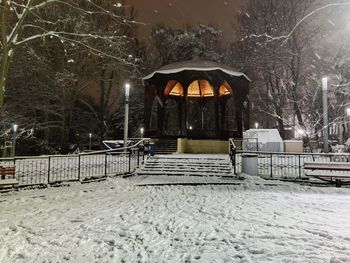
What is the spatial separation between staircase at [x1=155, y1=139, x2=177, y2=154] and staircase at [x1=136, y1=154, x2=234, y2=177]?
3.83m

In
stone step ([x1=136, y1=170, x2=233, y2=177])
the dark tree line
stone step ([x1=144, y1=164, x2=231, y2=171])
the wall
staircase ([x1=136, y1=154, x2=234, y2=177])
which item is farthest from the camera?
the dark tree line

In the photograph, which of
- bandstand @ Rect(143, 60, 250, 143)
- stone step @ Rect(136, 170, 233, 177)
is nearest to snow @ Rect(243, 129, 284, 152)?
bandstand @ Rect(143, 60, 250, 143)

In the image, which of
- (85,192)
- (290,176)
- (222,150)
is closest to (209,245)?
(85,192)

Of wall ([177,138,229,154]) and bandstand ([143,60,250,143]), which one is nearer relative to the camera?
wall ([177,138,229,154])

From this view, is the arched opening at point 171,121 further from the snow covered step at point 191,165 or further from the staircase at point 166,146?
the snow covered step at point 191,165

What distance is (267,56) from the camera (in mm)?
27688

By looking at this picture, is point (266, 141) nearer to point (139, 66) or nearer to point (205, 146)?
point (205, 146)

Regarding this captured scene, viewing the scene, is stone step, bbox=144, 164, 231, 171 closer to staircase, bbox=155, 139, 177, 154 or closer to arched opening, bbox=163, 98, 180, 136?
staircase, bbox=155, 139, 177, 154

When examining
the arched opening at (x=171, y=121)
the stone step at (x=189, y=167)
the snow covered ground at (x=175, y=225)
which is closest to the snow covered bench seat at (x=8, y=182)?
the snow covered ground at (x=175, y=225)

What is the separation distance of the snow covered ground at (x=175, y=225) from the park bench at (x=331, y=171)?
91cm

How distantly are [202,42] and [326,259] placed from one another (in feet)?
108

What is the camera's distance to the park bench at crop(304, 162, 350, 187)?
1130cm

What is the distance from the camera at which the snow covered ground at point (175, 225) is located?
4.87m

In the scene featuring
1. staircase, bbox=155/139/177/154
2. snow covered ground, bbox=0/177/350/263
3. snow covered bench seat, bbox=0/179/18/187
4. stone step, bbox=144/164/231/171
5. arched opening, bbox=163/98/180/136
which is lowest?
snow covered ground, bbox=0/177/350/263
